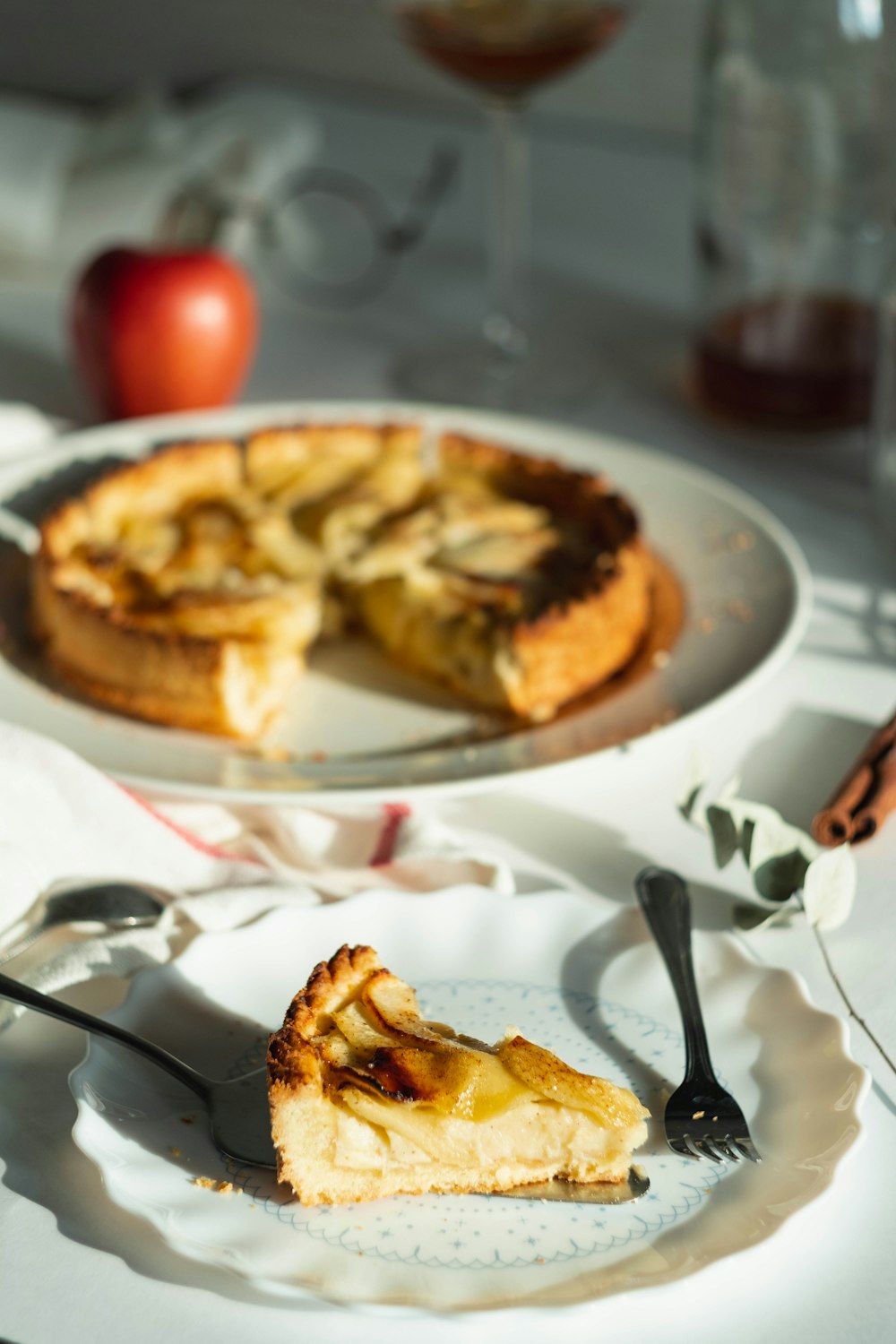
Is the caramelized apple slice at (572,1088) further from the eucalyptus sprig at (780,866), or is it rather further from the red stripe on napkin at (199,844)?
the red stripe on napkin at (199,844)

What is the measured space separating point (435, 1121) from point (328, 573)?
3.52 feet

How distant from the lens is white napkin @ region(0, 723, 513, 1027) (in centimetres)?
121

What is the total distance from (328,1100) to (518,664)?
2.52ft

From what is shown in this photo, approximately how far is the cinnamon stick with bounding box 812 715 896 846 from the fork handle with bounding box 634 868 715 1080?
20 centimetres

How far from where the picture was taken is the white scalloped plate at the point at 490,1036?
90 cm

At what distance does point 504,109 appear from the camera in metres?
2.48

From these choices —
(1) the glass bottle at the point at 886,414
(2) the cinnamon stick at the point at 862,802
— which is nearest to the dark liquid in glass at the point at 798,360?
(1) the glass bottle at the point at 886,414

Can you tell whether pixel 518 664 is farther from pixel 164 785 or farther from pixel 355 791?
pixel 164 785

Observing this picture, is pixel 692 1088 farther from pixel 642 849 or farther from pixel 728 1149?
pixel 642 849

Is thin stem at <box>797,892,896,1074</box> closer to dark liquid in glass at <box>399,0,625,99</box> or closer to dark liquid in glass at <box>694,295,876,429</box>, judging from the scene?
dark liquid in glass at <box>694,295,876,429</box>

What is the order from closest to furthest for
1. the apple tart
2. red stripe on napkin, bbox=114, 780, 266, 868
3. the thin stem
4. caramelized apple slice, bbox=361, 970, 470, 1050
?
caramelized apple slice, bbox=361, 970, 470, 1050 → the thin stem → red stripe on napkin, bbox=114, 780, 266, 868 → the apple tart

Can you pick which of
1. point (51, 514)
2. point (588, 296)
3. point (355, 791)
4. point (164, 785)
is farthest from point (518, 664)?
point (588, 296)

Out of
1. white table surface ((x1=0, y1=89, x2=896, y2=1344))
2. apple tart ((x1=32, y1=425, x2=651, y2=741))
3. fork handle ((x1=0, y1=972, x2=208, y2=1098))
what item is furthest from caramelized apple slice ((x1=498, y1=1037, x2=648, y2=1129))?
apple tart ((x1=32, y1=425, x2=651, y2=741))

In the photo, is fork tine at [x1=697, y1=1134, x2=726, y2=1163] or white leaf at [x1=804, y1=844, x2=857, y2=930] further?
white leaf at [x1=804, y1=844, x2=857, y2=930]
